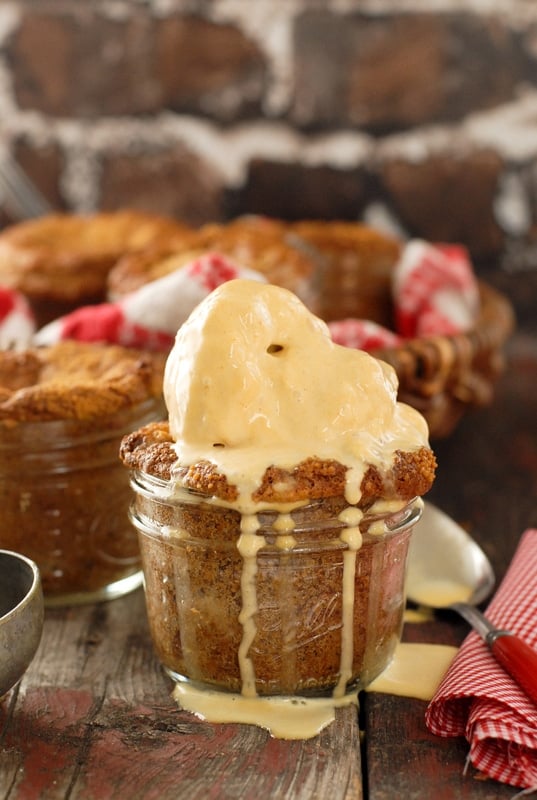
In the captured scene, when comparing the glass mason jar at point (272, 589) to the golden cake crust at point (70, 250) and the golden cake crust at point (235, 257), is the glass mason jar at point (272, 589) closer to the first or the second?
the golden cake crust at point (235, 257)

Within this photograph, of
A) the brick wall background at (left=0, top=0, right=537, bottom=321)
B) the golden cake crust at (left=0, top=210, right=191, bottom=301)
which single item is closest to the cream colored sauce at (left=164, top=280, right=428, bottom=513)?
the golden cake crust at (left=0, top=210, right=191, bottom=301)

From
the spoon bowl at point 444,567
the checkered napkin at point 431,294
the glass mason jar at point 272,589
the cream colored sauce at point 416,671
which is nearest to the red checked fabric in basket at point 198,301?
the checkered napkin at point 431,294

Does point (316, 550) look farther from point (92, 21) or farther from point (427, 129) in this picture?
point (92, 21)

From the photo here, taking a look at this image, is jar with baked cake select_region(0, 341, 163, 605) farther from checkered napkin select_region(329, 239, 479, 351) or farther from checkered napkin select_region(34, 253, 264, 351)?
checkered napkin select_region(329, 239, 479, 351)

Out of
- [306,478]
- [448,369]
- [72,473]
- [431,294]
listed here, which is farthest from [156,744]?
[431,294]

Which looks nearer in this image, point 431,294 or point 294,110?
point 431,294

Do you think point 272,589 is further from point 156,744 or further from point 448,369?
point 448,369

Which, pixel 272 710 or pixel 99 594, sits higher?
pixel 272 710
